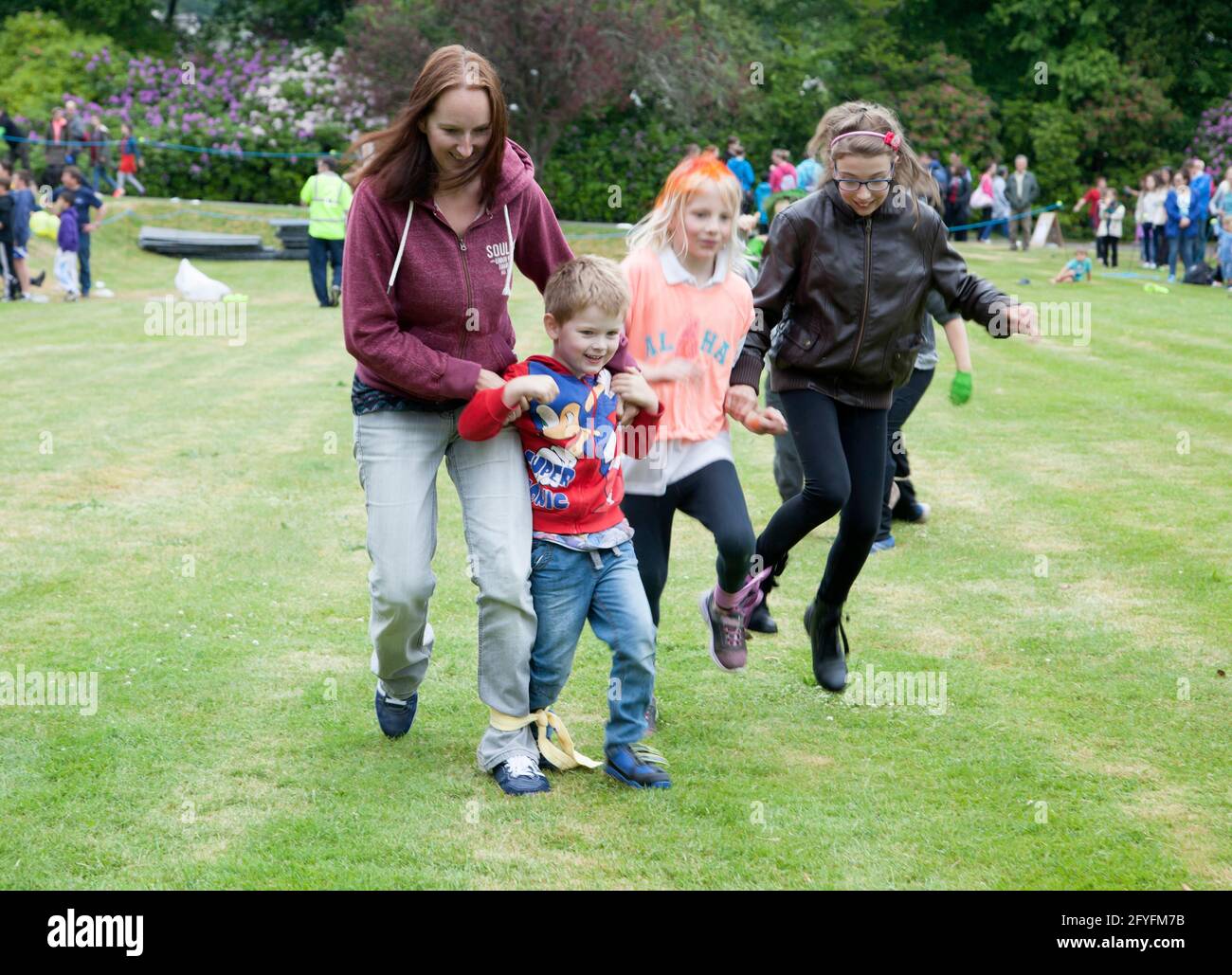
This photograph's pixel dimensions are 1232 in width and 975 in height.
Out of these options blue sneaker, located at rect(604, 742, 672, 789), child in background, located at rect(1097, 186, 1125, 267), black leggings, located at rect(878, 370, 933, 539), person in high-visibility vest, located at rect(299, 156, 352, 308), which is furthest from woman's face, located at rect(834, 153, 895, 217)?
child in background, located at rect(1097, 186, 1125, 267)

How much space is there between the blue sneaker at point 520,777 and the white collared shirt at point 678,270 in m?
1.64

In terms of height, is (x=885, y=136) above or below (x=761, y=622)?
above

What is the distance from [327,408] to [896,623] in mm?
6917

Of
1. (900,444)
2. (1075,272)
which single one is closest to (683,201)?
(900,444)

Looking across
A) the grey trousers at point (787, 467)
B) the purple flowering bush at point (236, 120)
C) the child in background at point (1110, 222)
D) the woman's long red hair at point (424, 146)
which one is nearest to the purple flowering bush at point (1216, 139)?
the child in background at point (1110, 222)

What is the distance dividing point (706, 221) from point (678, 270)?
212 mm

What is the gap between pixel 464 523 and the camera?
4.23m

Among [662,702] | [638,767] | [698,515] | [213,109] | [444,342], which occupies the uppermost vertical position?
[213,109]

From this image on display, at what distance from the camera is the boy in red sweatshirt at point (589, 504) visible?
4219 mm

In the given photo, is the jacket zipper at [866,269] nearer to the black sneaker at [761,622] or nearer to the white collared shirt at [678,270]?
the white collared shirt at [678,270]

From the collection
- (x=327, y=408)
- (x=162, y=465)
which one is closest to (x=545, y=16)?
(x=327, y=408)

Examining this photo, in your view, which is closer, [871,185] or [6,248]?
[871,185]

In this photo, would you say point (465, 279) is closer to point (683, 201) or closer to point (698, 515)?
point (683, 201)
